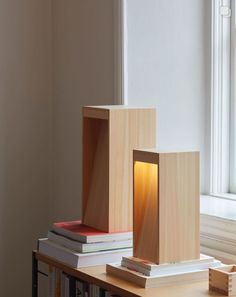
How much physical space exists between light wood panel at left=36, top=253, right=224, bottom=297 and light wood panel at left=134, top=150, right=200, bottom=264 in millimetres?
104

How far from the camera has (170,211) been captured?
7.50 ft

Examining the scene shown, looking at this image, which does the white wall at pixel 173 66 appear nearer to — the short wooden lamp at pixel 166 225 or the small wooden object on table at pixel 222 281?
the short wooden lamp at pixel 166 225

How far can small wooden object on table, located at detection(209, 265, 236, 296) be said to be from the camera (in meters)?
2.13

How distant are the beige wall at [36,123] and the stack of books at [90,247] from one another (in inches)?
31.9

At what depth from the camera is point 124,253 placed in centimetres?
251

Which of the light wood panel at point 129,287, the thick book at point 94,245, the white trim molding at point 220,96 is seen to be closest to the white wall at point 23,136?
the white trim molding at point 220,96

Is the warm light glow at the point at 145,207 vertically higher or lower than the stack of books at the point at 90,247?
higher

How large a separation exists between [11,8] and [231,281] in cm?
182

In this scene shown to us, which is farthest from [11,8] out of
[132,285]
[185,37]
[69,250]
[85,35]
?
[132,285]

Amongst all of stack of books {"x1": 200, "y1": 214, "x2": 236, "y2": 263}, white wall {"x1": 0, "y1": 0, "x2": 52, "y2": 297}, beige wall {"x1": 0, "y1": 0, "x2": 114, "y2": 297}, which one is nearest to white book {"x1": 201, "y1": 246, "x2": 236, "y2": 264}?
stack of books {"x1": 200, "y1": 214, "x2": 236, "y2": 263}

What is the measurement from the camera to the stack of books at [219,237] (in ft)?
8.66

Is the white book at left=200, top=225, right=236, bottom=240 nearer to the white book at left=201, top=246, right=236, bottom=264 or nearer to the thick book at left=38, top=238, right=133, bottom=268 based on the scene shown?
the white book at left=201, top=246, right=236, bottom=264

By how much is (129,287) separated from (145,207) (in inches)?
10.6

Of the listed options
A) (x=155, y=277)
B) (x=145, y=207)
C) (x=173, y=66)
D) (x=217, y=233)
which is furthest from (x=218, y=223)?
(x=173, y=66)
